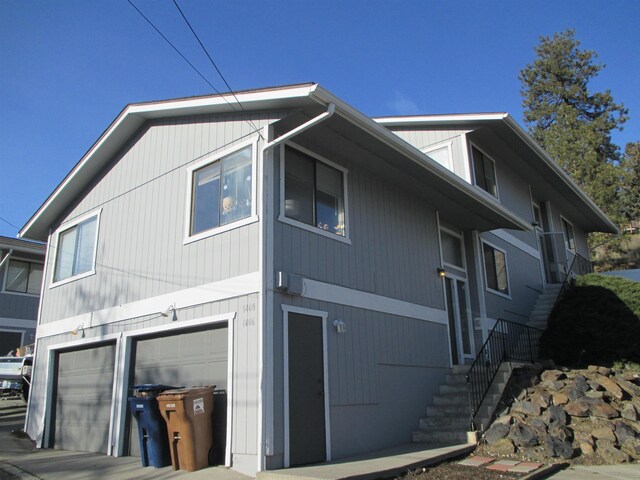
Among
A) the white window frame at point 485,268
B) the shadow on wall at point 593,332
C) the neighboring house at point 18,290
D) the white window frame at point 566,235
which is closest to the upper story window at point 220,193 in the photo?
the white window frame at point 485,268

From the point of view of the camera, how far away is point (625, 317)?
12.1 meters

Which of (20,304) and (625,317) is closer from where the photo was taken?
(625,317)

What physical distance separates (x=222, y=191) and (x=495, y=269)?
7.98m

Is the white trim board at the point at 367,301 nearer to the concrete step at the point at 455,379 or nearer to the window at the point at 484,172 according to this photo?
the concrete step at the point at 455,379

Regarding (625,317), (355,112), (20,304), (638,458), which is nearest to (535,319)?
(625,317)

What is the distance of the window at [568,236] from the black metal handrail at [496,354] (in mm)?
7160

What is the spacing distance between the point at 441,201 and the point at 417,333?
2.90 meters

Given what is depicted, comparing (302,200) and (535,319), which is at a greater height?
(302,200)

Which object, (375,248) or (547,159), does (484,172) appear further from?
(375,248)

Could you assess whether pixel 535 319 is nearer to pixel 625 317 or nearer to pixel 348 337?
pixel 625 317

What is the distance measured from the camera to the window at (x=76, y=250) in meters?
11.2

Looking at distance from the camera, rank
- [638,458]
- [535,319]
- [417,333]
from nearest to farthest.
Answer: [638,458]
[417,333]
[535,319]

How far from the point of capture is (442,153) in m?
13.6

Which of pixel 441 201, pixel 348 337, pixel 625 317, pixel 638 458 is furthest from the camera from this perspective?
pixel 625 317
